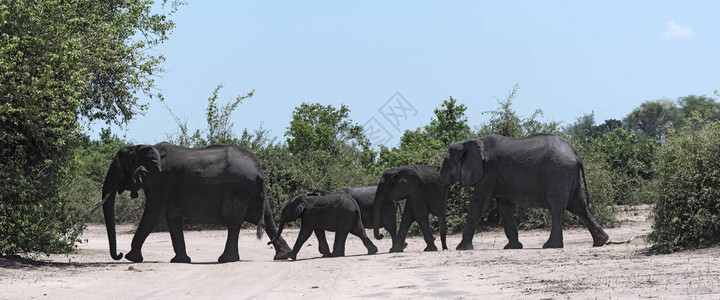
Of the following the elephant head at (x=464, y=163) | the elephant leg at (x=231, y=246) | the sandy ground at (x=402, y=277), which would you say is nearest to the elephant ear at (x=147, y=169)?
the sandy ground at (x=402, y=277)

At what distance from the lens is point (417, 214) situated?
21.1 m

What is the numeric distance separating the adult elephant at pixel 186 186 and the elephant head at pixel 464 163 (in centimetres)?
411

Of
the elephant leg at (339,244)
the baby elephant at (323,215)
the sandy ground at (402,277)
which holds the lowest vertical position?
the sandy ground at (402,277)

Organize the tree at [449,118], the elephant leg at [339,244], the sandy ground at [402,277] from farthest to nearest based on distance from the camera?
the tree at [449,118]
the elephant leg at [339,244]
the sandy ground at [402,277]

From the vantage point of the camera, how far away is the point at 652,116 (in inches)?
4213

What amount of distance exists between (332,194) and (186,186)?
321 cm

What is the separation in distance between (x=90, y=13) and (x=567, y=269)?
11.5 metres

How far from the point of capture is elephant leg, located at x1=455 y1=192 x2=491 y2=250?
20.5m

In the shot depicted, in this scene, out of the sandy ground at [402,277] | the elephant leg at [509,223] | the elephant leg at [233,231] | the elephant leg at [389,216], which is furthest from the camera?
the elephant leg at [389,216]

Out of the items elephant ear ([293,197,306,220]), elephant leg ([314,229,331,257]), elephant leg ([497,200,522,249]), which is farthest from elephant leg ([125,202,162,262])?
elephant leg ([497,200,522,249])

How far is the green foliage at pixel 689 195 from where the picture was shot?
16562 millimetres

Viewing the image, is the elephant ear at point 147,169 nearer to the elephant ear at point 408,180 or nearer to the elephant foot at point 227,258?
the elephant foot at point 227,258

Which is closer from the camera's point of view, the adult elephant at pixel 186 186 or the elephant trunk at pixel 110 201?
the adult elephant at pixel 186 186

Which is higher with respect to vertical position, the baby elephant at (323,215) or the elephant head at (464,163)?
the elephant head at (464,163)
